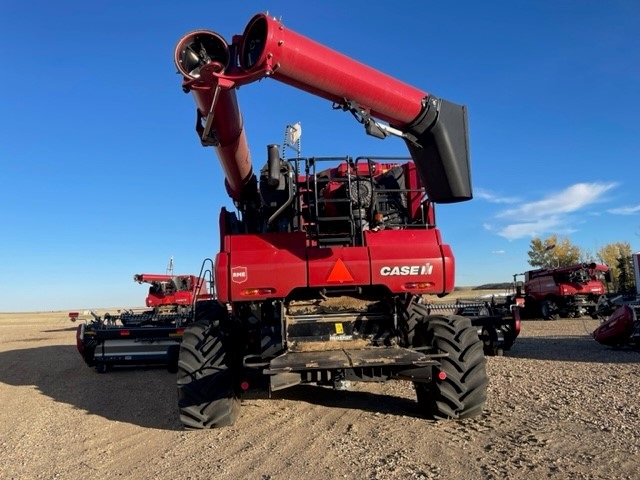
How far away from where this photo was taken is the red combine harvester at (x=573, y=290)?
88.3 ft

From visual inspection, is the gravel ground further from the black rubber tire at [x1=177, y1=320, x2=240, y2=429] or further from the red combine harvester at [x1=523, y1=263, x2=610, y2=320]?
the red combine harvester at [x1=523, y1=263, x2=610, y2=320]

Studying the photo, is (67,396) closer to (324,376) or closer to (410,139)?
(324,376)

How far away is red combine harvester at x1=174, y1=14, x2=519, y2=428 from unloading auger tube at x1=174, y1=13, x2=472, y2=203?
14mm

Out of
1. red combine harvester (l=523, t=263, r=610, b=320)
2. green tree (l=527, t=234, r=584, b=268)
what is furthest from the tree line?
red combine harvester (l=523, t=263, r=610, b=320)

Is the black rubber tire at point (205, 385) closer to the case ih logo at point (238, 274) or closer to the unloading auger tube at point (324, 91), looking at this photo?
the case ih logo at point (238, 274)

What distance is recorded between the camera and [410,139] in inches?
212

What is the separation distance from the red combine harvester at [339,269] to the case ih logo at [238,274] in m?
0.01

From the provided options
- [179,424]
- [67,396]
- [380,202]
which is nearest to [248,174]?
[380,202]

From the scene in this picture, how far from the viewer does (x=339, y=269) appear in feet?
20.0

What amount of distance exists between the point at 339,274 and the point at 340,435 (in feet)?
5.72

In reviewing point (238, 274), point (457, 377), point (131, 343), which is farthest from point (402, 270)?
point (131, 343)

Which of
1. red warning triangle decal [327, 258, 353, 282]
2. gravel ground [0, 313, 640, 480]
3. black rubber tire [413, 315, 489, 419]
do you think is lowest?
gravel ground [0, 313, 640, 480]

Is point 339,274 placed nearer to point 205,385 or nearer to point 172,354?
point 205,385

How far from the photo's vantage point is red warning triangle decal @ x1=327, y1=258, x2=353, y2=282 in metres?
6.10
